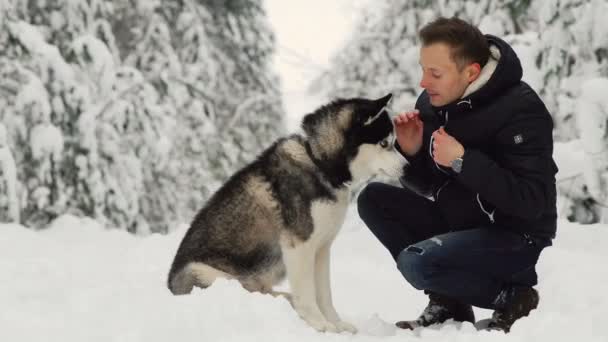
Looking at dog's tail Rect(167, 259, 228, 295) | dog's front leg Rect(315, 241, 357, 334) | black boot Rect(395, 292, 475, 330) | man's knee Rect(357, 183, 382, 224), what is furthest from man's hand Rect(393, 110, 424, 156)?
dog's tail Rect(167, 259, 228, 295)

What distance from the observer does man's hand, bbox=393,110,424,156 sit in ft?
12.0

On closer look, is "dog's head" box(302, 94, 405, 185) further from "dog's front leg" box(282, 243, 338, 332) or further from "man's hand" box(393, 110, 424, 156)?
"dog's front leg" box(282, 243, 338, 332)

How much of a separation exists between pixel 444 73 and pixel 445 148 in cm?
39

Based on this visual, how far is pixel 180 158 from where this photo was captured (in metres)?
15.7

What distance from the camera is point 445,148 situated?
10.3 ft

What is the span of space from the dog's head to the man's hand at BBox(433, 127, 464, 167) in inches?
16.3

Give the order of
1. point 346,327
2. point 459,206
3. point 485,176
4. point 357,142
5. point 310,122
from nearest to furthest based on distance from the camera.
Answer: point 485,176 < point 459,206 < point 346,327 < point 357,142 < point 310,122

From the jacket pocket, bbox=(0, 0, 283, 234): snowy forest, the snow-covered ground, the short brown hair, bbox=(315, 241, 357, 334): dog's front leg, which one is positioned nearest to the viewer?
the snow-covered ground

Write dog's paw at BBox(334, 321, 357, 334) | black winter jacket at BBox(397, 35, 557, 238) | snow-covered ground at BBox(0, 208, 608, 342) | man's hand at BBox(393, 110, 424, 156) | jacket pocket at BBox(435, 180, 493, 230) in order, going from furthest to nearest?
man's hand at BBox(393, 110, 424, 156) < dog's paw at BBox(334, 321, 357, 334) < jacket pocket at BBox(435, 180, 493, 230) < black winter jacket at BBox(397, 35, 557, 238) < snow-covered ground at BBox(0, 208, 608, 342)

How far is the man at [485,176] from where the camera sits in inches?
122

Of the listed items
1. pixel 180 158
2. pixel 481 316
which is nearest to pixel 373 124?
pixel 481 316

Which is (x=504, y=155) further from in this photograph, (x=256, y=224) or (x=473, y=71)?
(x=256, y=224)

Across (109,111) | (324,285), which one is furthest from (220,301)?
(109,111)

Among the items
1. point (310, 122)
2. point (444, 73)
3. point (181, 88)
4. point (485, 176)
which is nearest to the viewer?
point (485, 176)
